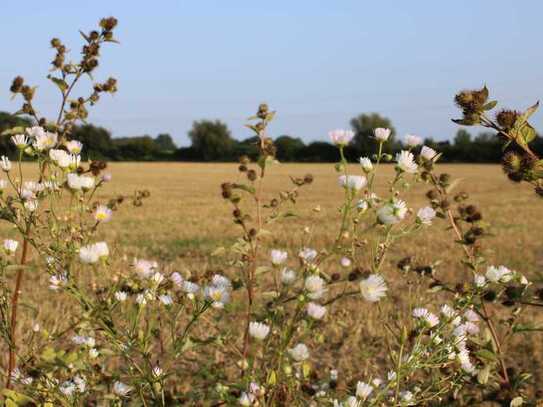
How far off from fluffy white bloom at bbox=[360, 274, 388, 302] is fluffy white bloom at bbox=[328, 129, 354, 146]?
515mm

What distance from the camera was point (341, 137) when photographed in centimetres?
184

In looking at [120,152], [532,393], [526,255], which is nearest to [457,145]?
[120,152]

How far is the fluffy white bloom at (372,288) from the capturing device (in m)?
1.41

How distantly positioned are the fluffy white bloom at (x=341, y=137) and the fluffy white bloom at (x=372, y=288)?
52 cm

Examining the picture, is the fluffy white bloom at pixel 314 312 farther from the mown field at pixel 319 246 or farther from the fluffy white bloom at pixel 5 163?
the fluffy white bloom at pixel 5 163

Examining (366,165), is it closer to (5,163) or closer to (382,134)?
(382,134)

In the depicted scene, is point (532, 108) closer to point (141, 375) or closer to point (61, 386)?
point (141, 375)

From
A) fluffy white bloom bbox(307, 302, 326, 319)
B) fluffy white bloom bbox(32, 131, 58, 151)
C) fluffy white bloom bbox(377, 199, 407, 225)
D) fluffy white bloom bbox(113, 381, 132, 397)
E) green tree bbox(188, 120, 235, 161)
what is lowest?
fluffy white bloom bbox(113, 381, 132, 397)

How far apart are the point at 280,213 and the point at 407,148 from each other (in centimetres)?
49

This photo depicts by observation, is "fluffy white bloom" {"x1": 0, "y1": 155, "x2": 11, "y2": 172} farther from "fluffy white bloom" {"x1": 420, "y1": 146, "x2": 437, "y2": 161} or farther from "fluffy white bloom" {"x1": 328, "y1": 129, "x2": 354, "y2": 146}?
"fluffy white bloom" {"x1": 420, "y1": 146, "x2": 437, "y2": 161}

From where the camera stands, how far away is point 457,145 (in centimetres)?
6106

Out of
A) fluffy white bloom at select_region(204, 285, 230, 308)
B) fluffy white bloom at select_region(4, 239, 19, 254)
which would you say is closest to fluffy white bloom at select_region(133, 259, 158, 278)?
fluffy white bloom at select_region(204, 285, 230, 308)

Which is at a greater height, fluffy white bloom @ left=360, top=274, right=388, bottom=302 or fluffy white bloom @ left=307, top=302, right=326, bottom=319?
fluffy white bloom @ left=360, top=274, right=388, bottom=302

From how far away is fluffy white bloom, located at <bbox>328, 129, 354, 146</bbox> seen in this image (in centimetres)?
182
